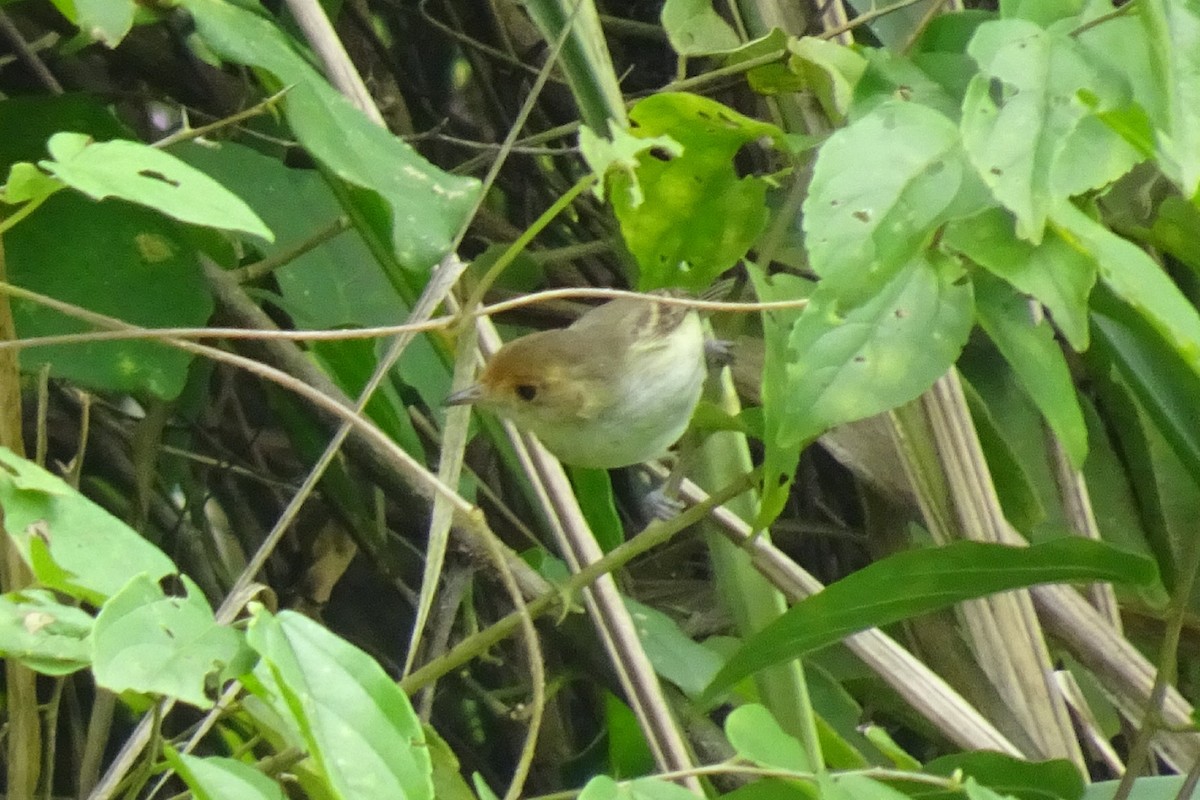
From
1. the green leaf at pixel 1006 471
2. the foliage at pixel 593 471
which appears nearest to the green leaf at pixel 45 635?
the foliage at pixel 593 471

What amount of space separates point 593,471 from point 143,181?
33.8 inches

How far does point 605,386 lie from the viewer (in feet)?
4.83

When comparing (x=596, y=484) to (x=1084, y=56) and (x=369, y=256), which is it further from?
(x=1084, y=56)

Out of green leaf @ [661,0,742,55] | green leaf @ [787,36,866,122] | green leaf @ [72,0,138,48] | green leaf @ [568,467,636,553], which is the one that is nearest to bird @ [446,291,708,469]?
green leaf @ [568,467,636,553]

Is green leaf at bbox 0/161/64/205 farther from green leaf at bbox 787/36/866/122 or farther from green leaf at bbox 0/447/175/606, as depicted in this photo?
green leaf at bbox 787/36/866/122

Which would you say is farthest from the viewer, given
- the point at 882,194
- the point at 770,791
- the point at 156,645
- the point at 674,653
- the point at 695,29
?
the point at 674,653

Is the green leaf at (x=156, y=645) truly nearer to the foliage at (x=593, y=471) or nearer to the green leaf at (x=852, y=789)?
the foliage at (x=593, y=471)

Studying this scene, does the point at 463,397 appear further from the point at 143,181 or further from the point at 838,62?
the point at 143,181

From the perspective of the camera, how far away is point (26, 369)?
1048 millimetres

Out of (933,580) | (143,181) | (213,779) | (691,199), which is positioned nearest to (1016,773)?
(933,580)

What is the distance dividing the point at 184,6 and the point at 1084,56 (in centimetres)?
59

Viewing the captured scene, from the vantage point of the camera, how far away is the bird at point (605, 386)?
1331 millimetres

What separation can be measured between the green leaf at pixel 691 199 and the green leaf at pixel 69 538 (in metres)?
0.49

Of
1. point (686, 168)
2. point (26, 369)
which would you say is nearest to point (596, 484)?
point (686, 168)
